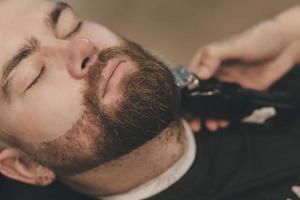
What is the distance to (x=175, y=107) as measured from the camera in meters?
1.11

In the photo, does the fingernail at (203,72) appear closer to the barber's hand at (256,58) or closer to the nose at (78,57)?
the barber's hand at (256,58)

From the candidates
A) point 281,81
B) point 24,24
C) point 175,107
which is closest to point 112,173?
point 175,107

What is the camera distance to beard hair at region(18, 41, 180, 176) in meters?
1.04

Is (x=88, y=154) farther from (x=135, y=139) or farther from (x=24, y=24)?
(x=24, y=24)

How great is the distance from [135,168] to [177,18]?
130cm

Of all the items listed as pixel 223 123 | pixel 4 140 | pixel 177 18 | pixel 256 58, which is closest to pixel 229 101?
pixel 223 123

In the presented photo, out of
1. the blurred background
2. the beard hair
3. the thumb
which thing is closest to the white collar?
the beard hair

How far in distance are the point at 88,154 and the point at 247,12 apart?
1.37m

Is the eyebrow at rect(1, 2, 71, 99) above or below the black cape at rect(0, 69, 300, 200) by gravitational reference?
above

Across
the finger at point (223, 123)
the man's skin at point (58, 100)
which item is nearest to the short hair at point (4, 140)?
the man's skin at point (58, 100)

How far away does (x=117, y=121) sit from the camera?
1038 millimetres

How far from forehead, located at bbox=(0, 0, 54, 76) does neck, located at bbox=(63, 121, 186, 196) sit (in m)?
0.32

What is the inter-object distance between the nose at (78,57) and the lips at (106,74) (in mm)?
38

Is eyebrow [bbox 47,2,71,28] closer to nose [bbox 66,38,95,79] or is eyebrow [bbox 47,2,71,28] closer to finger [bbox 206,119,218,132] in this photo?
nose [bbox 66,38,95,79]
